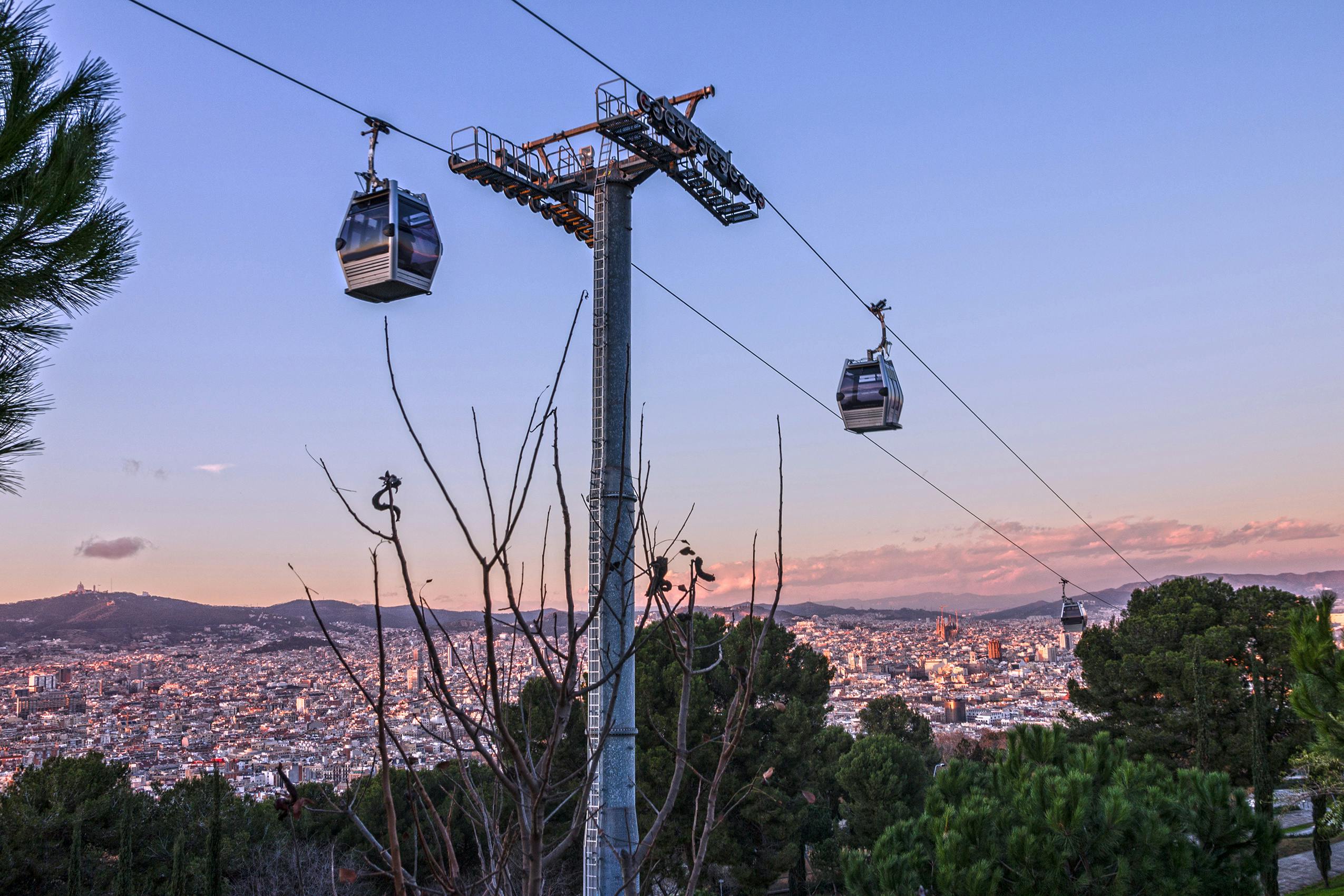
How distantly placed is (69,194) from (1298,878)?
2605cm

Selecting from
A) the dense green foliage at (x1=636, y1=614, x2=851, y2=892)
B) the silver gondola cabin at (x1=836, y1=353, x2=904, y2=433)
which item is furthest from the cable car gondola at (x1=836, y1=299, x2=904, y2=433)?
the dense green foliage at (x1=636, y1=614, x2=851, y2=892)

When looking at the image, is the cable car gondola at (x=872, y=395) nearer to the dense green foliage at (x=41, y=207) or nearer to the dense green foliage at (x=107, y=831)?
the dense green foliage at (x=41, y=207)

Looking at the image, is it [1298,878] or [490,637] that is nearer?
[490,637]

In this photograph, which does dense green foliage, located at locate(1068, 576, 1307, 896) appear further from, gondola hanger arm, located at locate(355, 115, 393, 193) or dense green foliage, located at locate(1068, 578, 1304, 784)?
gondola hanger arm, located at locate(355, 115, 393, 193)

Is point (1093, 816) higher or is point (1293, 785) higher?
point (1093, 816)

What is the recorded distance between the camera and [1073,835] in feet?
33.9

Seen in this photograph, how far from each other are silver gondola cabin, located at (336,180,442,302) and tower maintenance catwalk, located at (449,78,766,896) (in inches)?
68.6

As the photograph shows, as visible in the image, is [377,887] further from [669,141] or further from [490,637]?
[490,637]

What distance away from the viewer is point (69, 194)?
4734 millimetres

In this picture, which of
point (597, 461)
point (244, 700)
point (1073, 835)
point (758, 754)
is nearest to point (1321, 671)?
point (1073, 835)

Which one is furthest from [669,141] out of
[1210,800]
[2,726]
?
[2,726]

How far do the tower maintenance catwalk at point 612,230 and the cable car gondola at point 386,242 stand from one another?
1.75 m

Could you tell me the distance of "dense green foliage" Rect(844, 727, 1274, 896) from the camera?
10.2 m

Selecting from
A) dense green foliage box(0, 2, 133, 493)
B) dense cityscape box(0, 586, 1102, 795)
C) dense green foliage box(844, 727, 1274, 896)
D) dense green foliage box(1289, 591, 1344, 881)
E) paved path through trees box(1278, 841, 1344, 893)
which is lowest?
paved path through trees box(1278, 841, 1344, 893)
